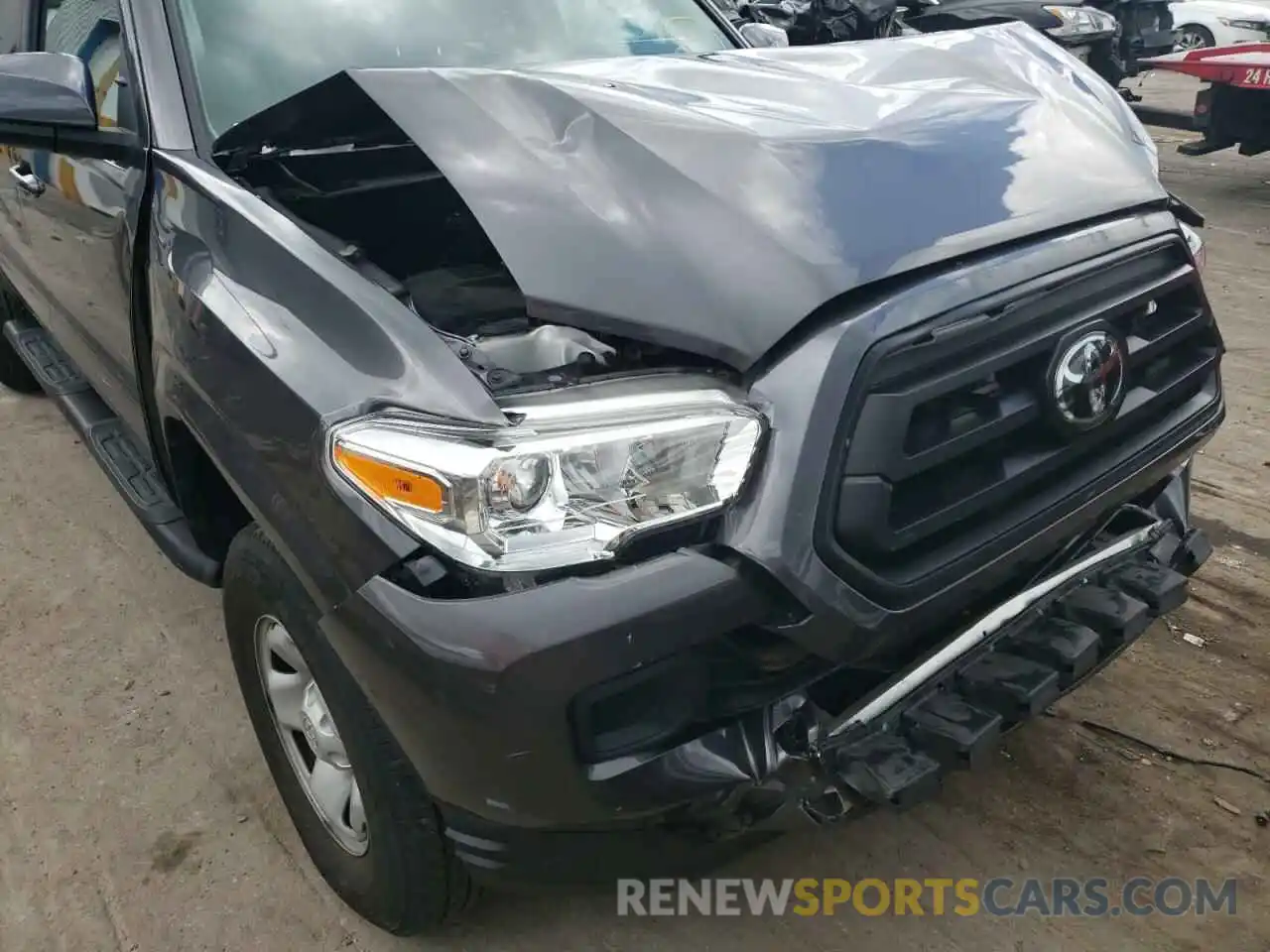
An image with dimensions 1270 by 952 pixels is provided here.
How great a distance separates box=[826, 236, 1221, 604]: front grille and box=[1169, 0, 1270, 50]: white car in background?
43.1ft

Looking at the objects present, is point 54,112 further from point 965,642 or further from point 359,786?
point 965,642

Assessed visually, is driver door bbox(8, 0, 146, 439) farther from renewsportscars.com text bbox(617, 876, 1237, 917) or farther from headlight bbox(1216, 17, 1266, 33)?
headlight bbox(1216, 17, 1266, 33)

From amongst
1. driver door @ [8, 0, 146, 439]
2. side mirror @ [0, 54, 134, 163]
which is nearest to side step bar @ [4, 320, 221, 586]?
driver door @ [8, 0, 146, 439]

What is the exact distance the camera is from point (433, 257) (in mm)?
2422

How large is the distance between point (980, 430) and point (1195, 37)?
13982 mm

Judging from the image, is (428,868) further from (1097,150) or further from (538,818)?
(1097,150)

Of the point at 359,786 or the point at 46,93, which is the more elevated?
the point at 46,93

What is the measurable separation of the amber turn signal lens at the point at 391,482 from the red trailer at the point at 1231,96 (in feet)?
25.5

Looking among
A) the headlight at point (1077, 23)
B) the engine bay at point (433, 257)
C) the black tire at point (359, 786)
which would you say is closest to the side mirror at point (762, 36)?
the engine bay at point (433, 257)

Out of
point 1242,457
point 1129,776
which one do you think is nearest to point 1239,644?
point 1129,776

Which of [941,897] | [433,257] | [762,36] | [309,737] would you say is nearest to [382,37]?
[433,257]

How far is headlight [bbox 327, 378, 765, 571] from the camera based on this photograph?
1.50m

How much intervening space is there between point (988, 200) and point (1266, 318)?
14.5 feet

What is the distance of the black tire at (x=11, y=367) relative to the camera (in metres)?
4.66
